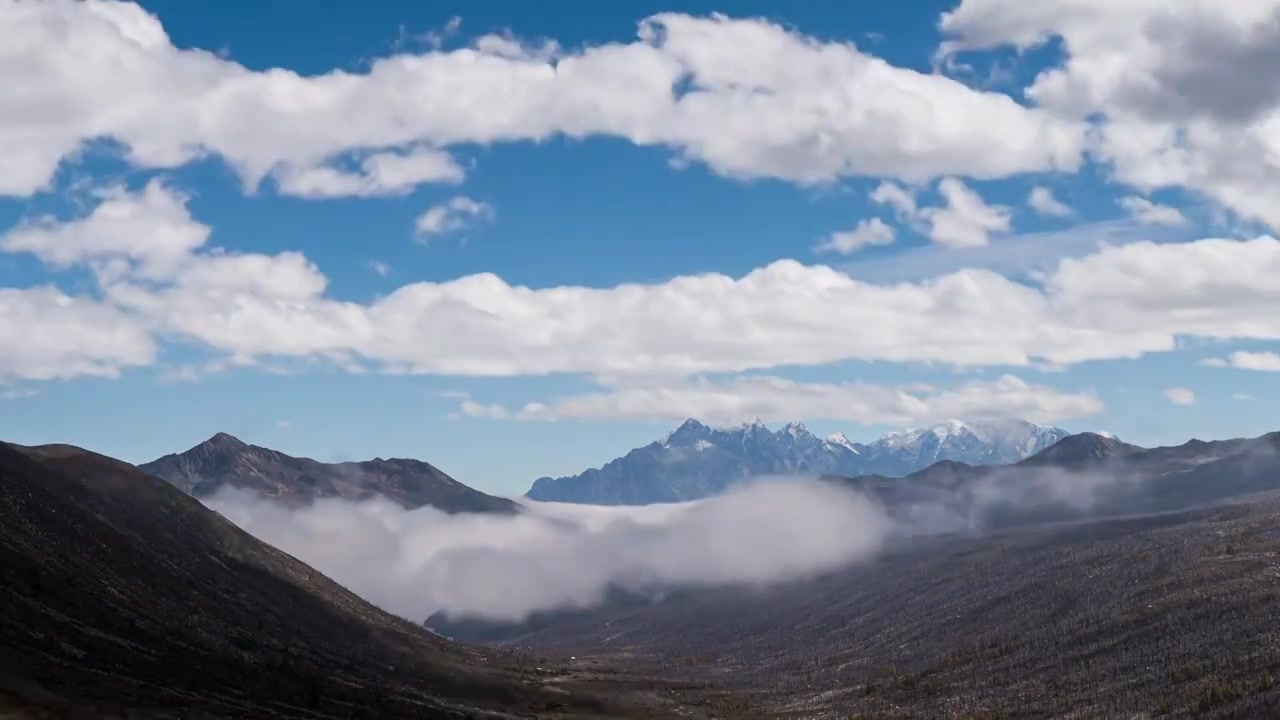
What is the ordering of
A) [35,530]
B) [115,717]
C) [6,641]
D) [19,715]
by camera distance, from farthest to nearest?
[35,530]
[6,641]
[115,717]
[19,715]

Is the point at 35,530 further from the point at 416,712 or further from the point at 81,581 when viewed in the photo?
the point at 416,712

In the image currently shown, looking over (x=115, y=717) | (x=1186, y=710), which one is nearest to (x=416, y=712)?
(x=115, y=717)

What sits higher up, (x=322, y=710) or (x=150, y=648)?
(x=150, y=648)

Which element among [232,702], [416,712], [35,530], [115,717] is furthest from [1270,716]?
[35,530]

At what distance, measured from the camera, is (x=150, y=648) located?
16150 cm

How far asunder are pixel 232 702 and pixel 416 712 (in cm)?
4983

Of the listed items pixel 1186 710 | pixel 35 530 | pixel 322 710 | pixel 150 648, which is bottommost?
pixel 1186 710

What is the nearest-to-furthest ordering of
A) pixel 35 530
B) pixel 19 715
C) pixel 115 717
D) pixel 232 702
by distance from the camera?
pixel 19 715 < pixel 115 717 < pixel 232 702 < pixel 35 530

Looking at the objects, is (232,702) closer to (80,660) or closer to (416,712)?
(80,660)

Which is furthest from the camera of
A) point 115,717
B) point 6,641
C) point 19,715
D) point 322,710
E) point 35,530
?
point 35,530

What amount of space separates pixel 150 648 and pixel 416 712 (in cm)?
4411

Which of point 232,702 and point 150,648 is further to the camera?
point 150,648

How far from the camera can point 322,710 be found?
160 meters

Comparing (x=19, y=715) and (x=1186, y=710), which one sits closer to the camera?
(x=19, y=715)
